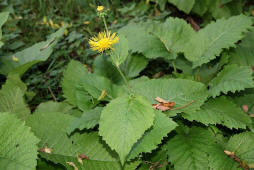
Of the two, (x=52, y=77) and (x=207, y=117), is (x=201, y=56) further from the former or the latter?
(x=52, y=77)

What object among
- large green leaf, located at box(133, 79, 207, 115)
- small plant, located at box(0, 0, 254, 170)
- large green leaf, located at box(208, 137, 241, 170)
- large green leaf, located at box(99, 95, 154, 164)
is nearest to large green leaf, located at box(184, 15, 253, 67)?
small plant, located at box(0, 0, 254, 170)

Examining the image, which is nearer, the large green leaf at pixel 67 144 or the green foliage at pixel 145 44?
the large green leaf at pixel 67 144

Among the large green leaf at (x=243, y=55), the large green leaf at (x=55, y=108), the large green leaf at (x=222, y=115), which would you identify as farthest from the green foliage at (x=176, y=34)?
the large green leaf at (x=55, y=108)

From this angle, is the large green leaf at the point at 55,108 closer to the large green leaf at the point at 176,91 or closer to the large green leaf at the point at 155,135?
the large green leaf at the point at 176,91

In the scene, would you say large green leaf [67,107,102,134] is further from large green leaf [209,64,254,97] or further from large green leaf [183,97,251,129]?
large green leaf [209,64,254,97]

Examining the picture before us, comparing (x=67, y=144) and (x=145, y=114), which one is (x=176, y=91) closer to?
(x=145, y=114)

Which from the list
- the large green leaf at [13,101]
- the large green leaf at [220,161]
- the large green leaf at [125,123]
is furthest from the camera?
the large green leaf at [13,101]
